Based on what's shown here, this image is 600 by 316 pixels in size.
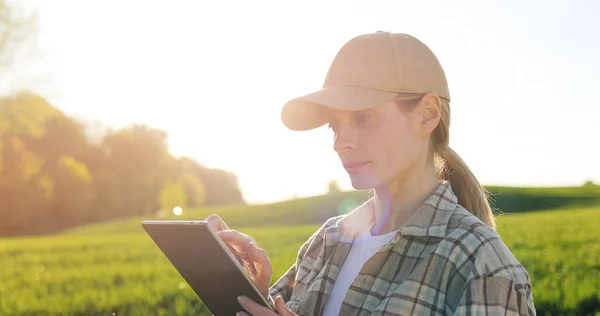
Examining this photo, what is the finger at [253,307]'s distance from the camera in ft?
8.02

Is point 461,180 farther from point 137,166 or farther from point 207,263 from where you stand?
point 137,166

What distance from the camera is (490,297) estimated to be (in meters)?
2.32

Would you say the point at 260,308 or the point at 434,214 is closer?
the point at 260,308

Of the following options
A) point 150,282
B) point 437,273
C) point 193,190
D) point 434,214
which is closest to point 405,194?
point 434,214

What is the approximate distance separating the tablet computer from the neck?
0.66 meters

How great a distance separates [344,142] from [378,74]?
0.29 m

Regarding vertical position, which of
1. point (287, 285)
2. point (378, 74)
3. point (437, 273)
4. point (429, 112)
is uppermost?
point (378, 74)

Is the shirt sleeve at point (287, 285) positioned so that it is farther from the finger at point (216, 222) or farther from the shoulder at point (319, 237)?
the finger at point (216, 222)

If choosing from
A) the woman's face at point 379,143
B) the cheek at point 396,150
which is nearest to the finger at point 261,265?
the woman's face at point 379,143

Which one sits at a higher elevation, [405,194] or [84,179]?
[84,179]

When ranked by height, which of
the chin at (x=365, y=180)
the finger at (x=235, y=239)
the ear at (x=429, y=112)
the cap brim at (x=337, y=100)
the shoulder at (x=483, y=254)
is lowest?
the shoulder at (x=483, y=254)

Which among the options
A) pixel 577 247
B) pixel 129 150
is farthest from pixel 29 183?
pixel 577 247

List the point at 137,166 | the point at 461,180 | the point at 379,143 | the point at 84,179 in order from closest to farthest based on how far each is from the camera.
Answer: the point at 379,143
the point at 461,180
the point at 84,179
the point at 137,166

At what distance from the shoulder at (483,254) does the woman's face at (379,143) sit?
0.32 metres
